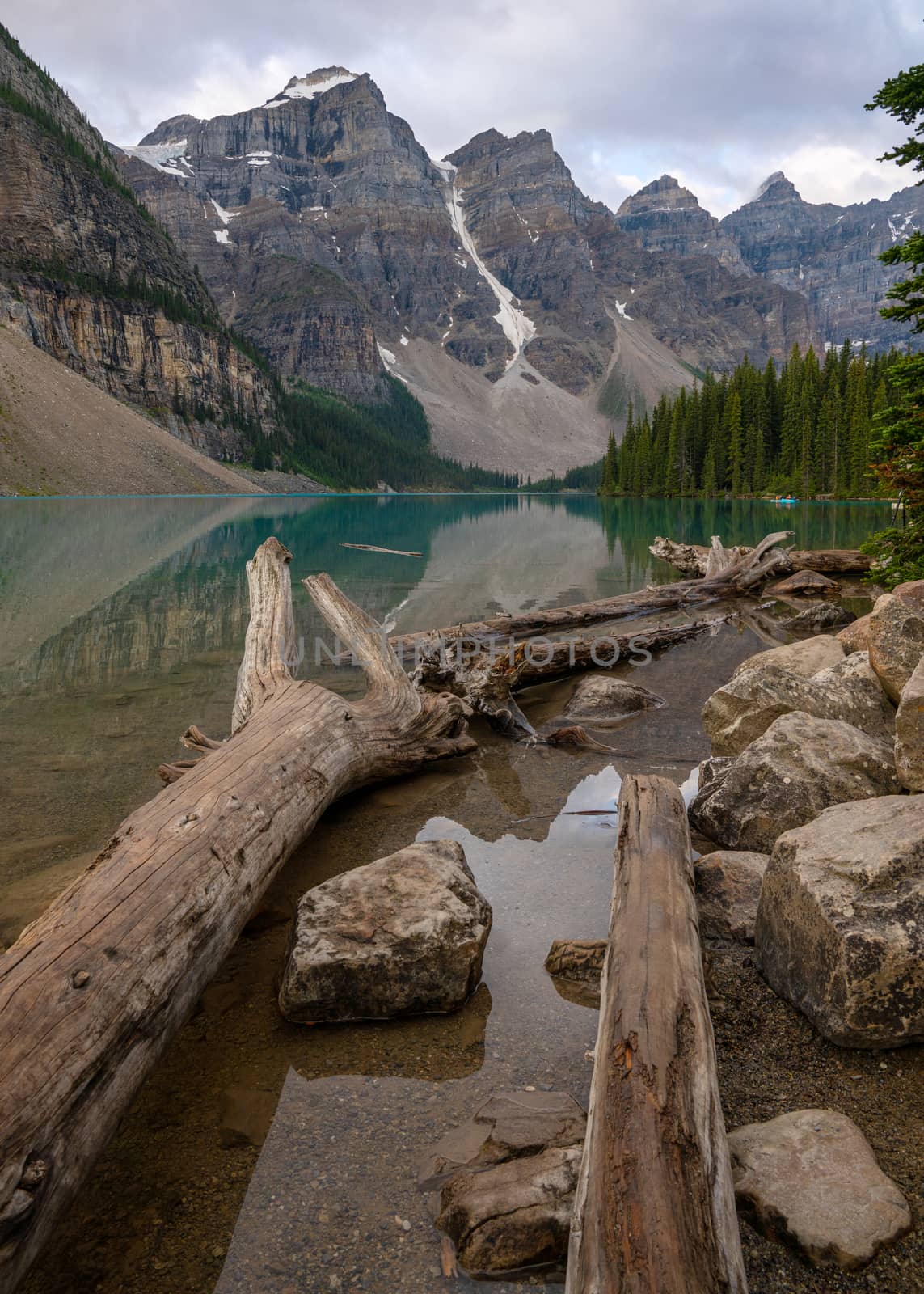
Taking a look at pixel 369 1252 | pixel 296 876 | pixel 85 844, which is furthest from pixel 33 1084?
pixel 85 844

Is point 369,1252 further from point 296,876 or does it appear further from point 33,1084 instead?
point 296,876

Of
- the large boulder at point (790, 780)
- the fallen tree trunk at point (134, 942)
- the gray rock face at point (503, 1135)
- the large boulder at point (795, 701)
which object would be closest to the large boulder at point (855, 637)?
the large boulder at point (795, 701)

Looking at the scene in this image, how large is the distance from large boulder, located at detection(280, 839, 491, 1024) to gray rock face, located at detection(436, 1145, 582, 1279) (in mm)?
1190

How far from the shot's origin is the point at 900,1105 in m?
3.01

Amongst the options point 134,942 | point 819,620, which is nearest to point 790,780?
point 134,942

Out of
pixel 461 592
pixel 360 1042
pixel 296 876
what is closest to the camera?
pixel 360 1042

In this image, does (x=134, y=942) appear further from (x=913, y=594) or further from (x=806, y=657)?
(x=913, y=594)

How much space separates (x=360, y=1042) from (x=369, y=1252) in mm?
1128

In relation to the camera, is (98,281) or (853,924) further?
(98,281)

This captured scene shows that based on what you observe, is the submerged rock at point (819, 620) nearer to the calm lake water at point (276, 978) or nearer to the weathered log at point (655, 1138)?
the calm lake water at point (276, 978)

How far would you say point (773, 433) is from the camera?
93062 millimetres

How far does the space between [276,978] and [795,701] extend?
5.17 metres

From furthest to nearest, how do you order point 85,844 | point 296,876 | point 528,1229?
point 85,844 → point 296,876 → point 528,1229

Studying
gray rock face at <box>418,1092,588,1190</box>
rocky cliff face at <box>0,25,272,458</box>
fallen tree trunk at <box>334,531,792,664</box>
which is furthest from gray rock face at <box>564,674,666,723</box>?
rocky cliff face at <box>0,25,272,458</box>
